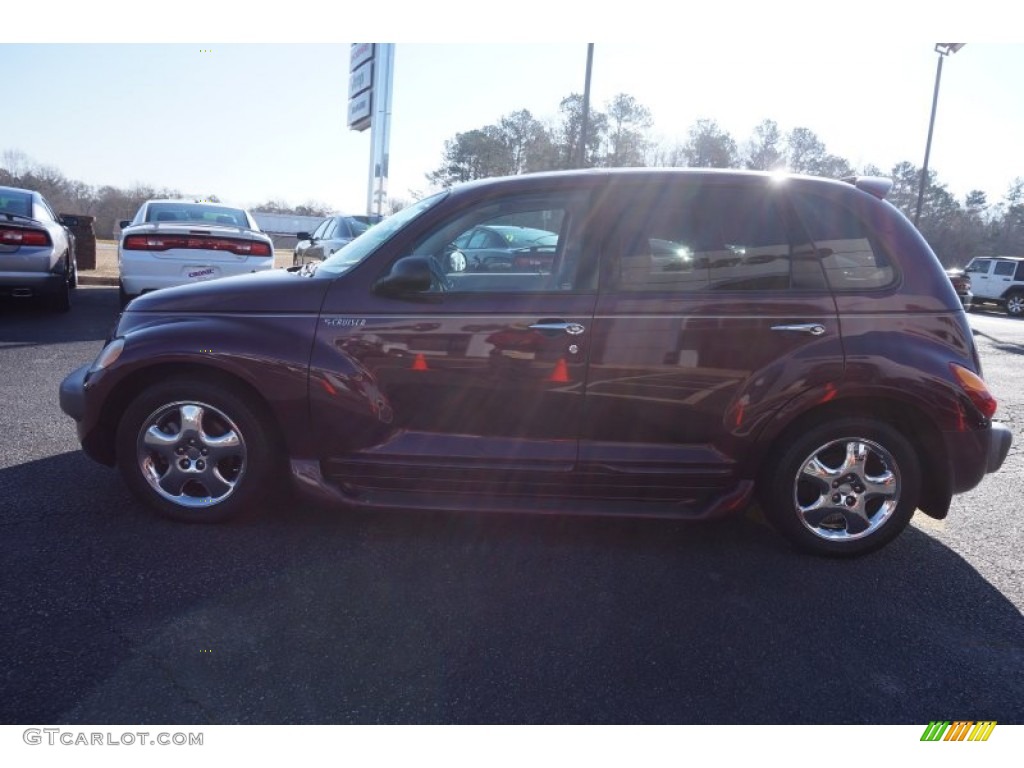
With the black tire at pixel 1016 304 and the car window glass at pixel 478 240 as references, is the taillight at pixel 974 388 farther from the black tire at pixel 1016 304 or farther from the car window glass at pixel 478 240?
the black tire at pixel 1016 304

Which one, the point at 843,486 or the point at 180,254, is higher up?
the point at 180,254

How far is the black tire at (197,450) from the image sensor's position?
3545 millimetres

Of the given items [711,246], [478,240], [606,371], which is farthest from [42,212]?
[711,246]

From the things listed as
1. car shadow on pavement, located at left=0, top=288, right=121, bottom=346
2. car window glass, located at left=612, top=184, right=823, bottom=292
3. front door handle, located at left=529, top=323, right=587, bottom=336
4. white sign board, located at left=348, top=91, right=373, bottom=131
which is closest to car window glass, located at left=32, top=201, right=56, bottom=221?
car shadow on pavement, located at left=0, top=288, right=121, bottom=346

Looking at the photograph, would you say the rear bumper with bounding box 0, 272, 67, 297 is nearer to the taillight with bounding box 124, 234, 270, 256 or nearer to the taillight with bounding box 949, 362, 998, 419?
the taillight with bounding box 124, 234, 270, 256

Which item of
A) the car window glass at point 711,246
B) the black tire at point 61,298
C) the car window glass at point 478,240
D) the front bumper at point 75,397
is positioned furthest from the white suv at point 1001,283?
the front bumper at point 75,397

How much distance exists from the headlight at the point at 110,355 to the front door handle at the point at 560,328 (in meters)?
1.99

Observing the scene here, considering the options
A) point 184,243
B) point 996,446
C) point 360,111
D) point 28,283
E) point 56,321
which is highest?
point 360,111

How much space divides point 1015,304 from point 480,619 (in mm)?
27249

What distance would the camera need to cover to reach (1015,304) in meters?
24.2

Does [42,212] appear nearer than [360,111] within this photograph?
Yes

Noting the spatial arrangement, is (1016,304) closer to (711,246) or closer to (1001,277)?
(1001,277)
